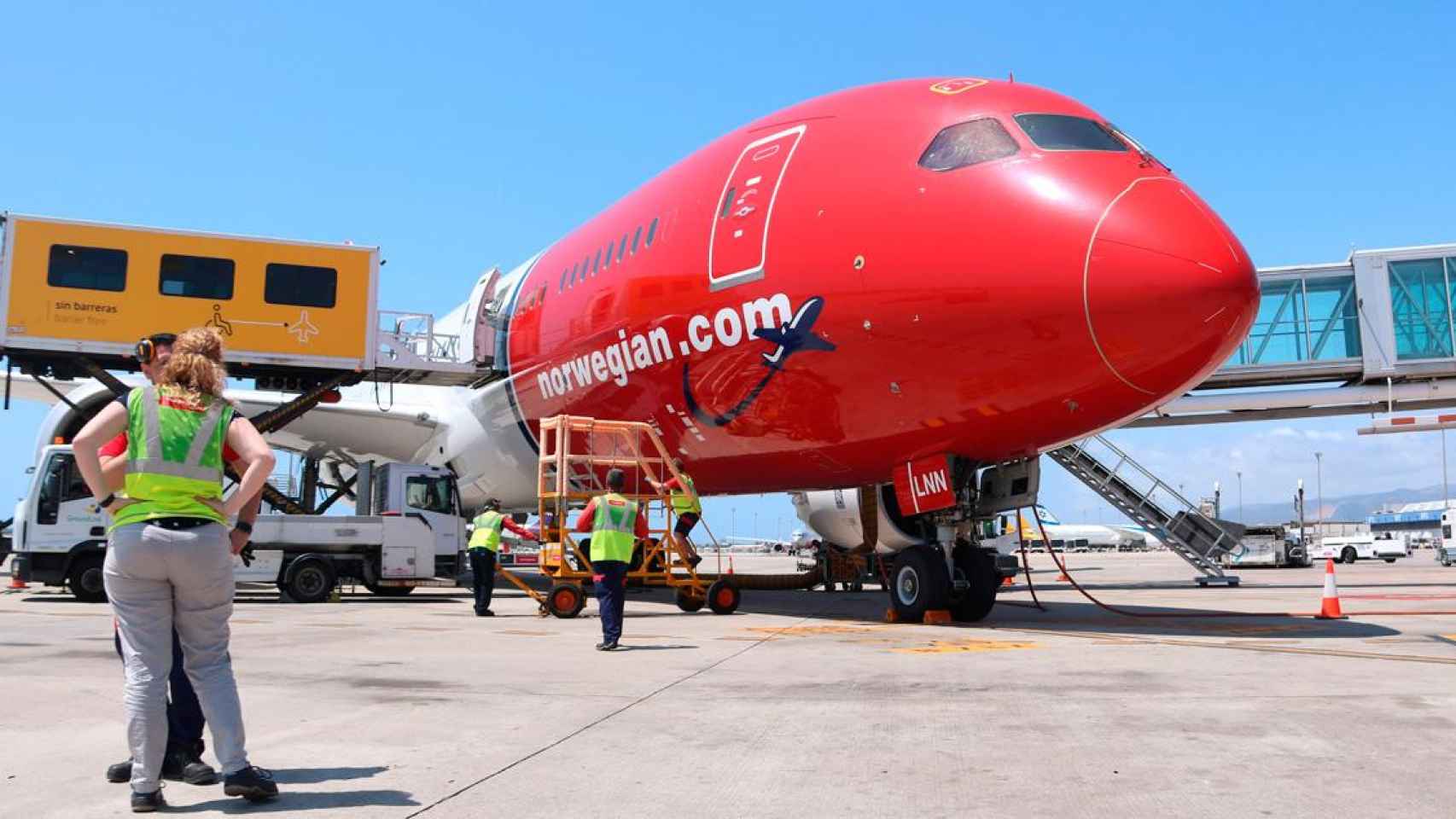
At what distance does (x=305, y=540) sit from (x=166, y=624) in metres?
14.2

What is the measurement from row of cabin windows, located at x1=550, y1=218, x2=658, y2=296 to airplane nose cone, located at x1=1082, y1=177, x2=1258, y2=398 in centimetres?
534

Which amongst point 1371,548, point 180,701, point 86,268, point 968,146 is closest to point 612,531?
point 968,146

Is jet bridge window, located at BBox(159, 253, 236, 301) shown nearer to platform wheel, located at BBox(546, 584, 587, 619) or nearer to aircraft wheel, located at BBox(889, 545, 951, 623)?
platform wheel, located at BBox(546, 584, 587, 619)

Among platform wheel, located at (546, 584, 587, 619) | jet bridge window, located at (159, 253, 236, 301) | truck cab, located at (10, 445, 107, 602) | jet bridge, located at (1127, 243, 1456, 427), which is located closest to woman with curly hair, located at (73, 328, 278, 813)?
platform wheel, located at (546, 584, 587, 619)

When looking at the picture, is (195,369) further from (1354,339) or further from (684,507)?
(1354,339)

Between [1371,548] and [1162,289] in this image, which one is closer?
[1162,289]

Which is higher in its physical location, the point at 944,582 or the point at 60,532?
the point at 60,532

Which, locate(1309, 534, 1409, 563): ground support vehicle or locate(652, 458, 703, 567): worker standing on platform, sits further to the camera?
locate(1309, 534, 1409, 563): ground support vehicle

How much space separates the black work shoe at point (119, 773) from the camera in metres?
4.34

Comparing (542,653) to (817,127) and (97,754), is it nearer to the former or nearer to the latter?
(97,754)

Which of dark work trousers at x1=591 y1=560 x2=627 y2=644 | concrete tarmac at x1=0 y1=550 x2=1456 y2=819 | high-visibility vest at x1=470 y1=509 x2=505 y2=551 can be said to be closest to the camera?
concrete tarmac at x1=0 y1=550 x2=1456 y2=819

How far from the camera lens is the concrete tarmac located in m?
4.09

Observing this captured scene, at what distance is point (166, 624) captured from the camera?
14.0ft

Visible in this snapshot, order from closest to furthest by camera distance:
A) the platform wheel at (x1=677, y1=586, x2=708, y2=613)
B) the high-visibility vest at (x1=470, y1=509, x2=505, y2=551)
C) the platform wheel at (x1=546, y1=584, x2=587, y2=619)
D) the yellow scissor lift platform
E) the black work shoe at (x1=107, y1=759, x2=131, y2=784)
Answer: the black work shoe at (x1=107, y1=759, x2=131, y2=784)
the platform wheel at (x1=546, y1=584, x2=587, y2=619)
the yellow scissor lift platform
the high-visibility vest at (x1=470, y1=509, x2=505, y2=551)
the platform wheel at (x1=677, y1=586, x2=708, y2=613)
